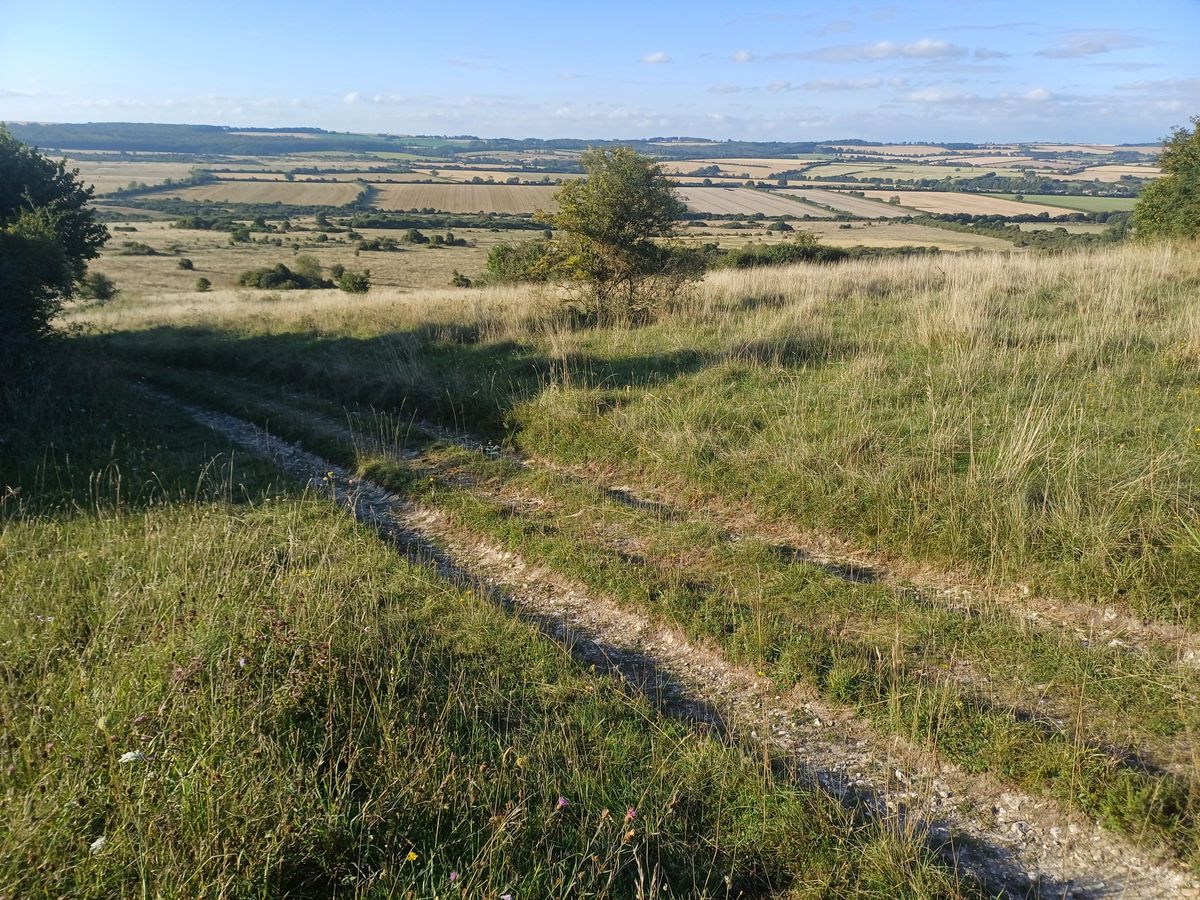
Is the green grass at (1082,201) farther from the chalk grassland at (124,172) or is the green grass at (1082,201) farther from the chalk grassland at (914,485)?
the chalk grassland at (124,172)

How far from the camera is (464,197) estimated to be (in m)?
111

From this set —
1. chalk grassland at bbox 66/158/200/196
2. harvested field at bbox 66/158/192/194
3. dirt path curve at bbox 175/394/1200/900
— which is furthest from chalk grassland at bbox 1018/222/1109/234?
chalk grassland at bbox 66/158/200/196

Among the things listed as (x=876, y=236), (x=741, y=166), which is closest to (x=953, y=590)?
(x=876, y=236)

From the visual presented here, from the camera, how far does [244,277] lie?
149ft

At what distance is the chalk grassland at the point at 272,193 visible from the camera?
111 m

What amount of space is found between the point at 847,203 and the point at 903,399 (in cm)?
8320

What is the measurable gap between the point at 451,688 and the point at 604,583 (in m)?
1.93

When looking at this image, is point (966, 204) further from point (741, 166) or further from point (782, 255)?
point (741, 166)

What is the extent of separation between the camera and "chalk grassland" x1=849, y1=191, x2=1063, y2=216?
215ft

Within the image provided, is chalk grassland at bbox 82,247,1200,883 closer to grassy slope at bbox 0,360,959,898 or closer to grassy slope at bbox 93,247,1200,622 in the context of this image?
grassy slope at bbox 93,247,1200,622

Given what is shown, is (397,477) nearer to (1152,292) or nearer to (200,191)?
(1152,292)

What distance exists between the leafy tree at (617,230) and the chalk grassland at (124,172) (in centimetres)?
12633

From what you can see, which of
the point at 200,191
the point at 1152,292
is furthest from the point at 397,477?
the point at 200,191

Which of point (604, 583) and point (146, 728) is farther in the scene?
point (604, 583)
